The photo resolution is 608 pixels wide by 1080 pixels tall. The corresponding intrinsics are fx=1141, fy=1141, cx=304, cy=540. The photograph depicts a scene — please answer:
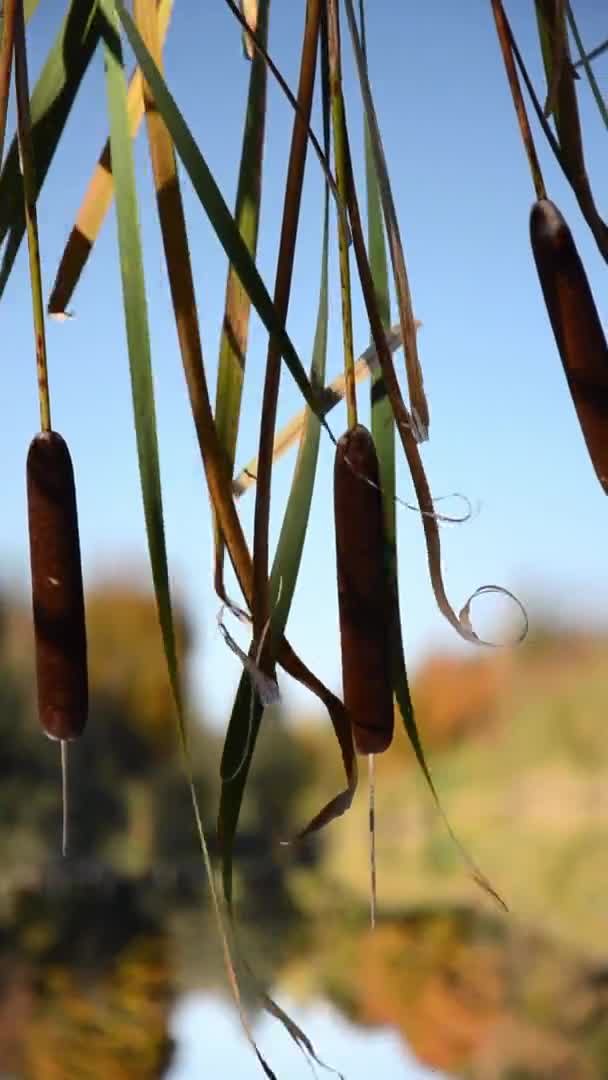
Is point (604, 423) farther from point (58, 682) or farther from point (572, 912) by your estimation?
point (572, 912)

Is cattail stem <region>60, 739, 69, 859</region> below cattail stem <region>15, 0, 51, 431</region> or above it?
below

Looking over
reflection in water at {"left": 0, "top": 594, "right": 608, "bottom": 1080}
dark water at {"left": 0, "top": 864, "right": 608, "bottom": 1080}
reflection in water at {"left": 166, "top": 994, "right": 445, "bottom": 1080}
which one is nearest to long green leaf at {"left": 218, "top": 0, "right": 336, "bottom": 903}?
dark water at {"left": 0, "top": 864, "right": 608, "bottom": 1080}

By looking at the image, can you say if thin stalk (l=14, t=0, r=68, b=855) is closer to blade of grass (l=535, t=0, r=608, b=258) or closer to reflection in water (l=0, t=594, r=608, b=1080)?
blade of grass (l=535, t=0, r=608, b=258)

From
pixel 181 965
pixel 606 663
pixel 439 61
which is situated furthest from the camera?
pixel 181 965

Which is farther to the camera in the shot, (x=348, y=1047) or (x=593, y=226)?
(x=348, y=1047)

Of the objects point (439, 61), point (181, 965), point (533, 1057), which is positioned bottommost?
point (533, 1057)

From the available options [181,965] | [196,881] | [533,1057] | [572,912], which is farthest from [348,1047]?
[196,881]
